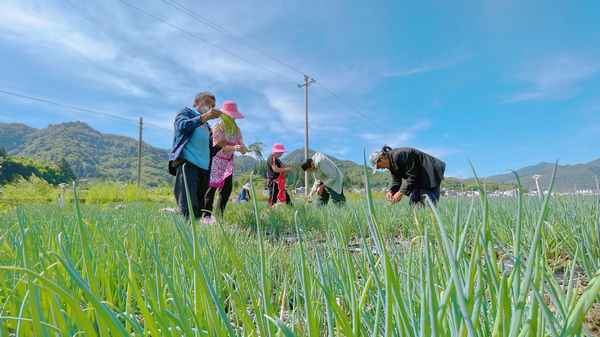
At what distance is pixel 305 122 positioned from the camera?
74.3 ft

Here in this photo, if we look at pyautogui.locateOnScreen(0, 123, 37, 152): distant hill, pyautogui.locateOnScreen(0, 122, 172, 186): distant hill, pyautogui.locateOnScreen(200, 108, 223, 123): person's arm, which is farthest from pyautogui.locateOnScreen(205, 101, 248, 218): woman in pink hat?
pyautogui.locateOnScreen(0, 123, 37, 152): distant hill

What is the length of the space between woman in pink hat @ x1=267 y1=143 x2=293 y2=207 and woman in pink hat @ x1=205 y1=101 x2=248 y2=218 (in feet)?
6.89

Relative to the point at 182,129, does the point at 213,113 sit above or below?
above

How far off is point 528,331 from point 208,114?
9.12 feet

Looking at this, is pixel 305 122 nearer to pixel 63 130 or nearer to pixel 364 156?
pixel 364 156

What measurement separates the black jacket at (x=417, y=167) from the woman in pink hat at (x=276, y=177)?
2347 millimetres

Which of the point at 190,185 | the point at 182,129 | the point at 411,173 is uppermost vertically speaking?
the point at 182,129

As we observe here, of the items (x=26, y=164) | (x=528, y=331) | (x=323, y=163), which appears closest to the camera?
(x=528, y=331)

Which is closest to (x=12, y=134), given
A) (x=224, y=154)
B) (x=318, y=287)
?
(x=224, y=154)

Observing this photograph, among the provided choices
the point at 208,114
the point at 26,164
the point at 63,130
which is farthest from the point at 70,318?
the point at 63,130

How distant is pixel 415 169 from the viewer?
14.6 ft

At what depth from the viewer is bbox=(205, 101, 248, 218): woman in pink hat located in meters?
3.69

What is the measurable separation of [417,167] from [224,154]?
286cm

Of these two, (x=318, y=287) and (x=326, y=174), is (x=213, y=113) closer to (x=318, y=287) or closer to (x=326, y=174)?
(x=318, y=287)
